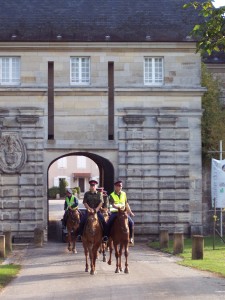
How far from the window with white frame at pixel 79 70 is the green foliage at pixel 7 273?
1332cm

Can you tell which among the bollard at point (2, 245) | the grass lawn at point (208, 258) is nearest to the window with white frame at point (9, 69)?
the grass lawn at point (208, 258)

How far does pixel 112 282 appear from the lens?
17031 mm

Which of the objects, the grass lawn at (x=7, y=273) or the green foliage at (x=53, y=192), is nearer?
the grass lawn at (x=7, y=273)

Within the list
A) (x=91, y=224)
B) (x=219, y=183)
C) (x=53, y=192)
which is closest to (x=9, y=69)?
(x=219, y=183)

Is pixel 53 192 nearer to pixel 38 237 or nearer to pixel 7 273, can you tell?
pixel 38 237

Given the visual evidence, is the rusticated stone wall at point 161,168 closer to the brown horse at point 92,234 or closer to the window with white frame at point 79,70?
the window with white frame at point 79,70

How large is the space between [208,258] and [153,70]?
1231 cm

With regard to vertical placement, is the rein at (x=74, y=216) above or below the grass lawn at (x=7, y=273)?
above

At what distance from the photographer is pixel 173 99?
33875 millimetres

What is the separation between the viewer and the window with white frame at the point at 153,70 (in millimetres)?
34031

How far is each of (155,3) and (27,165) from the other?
9660mm

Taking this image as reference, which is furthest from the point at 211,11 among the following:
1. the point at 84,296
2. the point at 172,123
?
the point at 172,123

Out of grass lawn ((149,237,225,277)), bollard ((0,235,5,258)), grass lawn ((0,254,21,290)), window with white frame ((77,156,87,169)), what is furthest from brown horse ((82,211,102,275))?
window with white frame ((77,156,87,169))

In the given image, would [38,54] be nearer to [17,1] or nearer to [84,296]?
[17,1]
